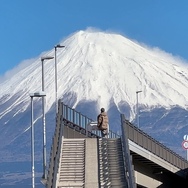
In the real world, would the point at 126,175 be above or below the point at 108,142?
below

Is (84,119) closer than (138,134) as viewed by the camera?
No

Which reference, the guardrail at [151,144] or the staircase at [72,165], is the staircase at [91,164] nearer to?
the staircase at [72,165]

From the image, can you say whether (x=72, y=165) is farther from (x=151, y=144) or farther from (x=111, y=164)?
(x=151, y=144)

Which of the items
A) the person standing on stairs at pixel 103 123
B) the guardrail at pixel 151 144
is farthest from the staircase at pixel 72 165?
the guardrail at pixel 151 144

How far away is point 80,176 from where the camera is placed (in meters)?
34.0

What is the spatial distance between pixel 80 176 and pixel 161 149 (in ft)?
53.3

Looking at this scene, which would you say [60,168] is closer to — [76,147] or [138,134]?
[76,147]

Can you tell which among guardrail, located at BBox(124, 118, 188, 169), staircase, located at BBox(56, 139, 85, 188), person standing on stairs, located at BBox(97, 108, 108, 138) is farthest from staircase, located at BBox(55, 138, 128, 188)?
guardrail, located at BBox(124, 118, 188, 169)

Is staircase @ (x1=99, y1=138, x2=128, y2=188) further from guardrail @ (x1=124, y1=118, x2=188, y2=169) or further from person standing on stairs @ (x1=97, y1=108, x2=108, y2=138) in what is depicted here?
guardrail @ (x1=124, y1=118, x2=188, y2=169)

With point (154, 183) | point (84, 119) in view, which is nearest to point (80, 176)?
point (84, 119)

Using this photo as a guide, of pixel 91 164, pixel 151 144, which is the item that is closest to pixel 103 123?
pixel 91 164

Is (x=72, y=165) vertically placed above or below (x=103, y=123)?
below

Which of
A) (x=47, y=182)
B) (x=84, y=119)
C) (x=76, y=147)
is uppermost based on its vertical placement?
(x=84, y=119)

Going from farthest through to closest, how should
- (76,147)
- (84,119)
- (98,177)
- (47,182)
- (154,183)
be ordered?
(154,183), (84,119), (76,147), (98,177), (47,182)
